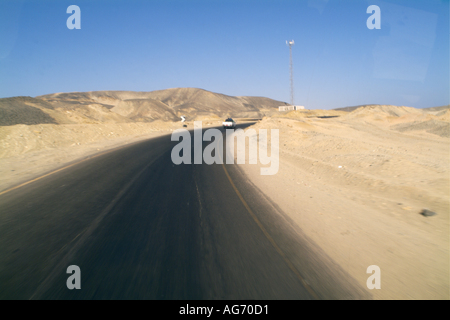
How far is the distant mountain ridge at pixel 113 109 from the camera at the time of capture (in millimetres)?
40656

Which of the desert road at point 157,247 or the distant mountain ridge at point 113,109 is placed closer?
the desert road at point 157,247

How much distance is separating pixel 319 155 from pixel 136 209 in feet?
39.1

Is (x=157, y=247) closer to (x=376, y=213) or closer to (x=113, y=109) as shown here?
(x=376, y=213)

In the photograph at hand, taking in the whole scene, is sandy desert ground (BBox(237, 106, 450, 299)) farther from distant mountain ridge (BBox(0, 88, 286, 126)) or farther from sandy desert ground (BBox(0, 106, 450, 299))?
distant mountain ridge (BBox(0, 88, 286, 126))

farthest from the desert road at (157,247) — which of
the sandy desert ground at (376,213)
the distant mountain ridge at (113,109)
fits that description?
the distant mountain ridge at (113,109)

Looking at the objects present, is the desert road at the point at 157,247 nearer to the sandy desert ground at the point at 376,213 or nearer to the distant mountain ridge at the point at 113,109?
the sandy desert ground at the point at 376,213

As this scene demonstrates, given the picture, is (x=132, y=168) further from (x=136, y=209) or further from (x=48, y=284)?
(x=48, y=284)

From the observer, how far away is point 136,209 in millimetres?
6652

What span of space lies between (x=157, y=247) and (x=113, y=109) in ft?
380

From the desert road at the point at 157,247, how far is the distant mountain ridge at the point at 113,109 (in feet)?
117

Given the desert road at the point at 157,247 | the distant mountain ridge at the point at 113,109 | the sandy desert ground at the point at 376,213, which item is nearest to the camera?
the desert road at the point at 157,247

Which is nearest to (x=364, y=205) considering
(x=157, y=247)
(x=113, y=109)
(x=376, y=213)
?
(x=376, y=213)

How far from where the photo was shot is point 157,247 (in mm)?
Answer: 4691

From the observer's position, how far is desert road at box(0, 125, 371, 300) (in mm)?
3598
